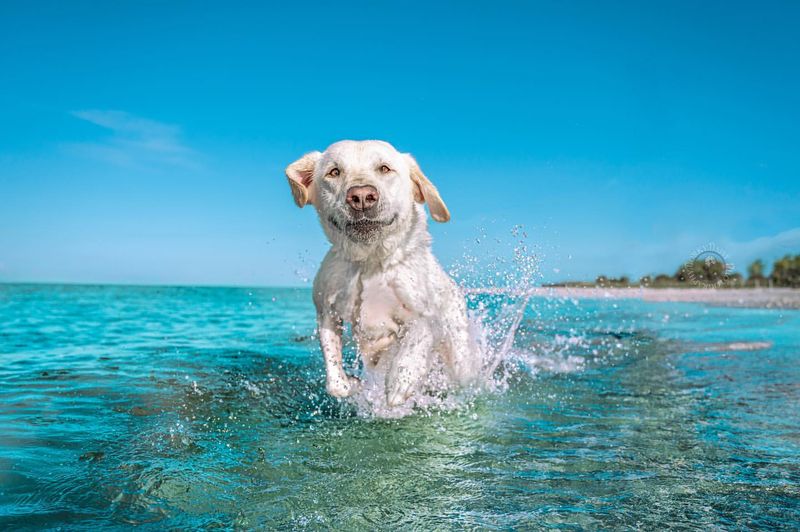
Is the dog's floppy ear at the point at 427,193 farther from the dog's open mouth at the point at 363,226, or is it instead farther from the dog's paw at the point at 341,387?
the dog's paw at the point at 341,387

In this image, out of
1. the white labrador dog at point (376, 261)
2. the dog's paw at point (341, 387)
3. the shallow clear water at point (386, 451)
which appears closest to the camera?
the shallow clear water at point (386, 451)

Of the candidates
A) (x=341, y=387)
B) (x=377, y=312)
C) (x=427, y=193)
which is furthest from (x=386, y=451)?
(x=427, y=193)

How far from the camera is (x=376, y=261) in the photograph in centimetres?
488

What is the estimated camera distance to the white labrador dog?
450 centimetres

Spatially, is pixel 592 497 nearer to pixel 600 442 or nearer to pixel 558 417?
pixel 600 442

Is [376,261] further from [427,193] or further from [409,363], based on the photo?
[409,363]

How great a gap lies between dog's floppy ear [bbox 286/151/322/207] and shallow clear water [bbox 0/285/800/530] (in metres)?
1.87

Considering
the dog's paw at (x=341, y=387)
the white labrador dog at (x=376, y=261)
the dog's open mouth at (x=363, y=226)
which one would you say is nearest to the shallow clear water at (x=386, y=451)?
the dog's paw at (x=341, y=387)

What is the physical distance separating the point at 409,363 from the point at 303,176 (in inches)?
72.0

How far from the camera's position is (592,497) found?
298cm

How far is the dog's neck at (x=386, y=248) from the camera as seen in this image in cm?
476

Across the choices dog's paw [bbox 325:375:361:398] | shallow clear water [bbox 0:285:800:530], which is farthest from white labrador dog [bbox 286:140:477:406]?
shallow clear water [bbox 0:285:800:530]

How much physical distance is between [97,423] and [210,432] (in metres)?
0.98

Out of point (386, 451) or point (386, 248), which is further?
point (386, 248)
